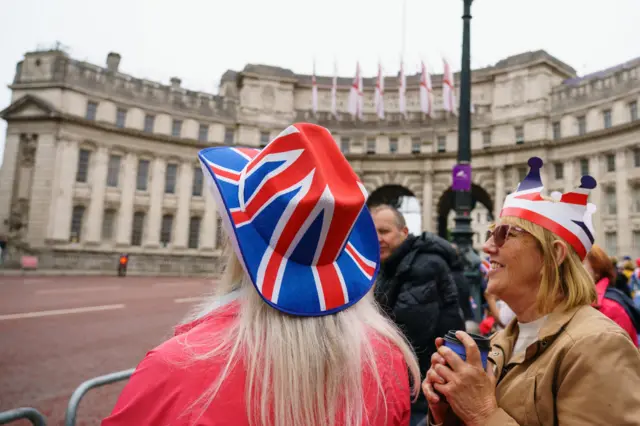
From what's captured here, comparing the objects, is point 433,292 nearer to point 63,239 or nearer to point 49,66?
point 63,239

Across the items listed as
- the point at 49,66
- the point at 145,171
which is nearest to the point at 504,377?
the point at 145,171

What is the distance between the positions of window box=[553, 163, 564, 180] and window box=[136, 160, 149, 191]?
35.2 metres

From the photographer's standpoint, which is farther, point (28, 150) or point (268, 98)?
point (268, 98)

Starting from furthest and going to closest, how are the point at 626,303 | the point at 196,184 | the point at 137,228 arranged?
the point at 196,184 → the point at 137,228 → the point at 626,303

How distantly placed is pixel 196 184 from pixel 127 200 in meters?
6.15

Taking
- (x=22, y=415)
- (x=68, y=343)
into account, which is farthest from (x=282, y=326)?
(x=68, y=343)

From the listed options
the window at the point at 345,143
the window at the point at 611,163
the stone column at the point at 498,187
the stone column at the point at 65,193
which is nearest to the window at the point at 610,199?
the window at the point at 611,163

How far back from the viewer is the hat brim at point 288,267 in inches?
57.7

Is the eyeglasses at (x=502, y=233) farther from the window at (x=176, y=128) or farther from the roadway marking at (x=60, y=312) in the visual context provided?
the window at (x=176, y=128)

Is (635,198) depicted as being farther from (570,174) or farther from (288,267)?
(288,267)

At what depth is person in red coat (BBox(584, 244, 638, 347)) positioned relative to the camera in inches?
143

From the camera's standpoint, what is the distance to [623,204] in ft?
96.0

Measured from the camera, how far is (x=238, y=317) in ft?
4.98

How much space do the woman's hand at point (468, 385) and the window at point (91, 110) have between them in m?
40.3
